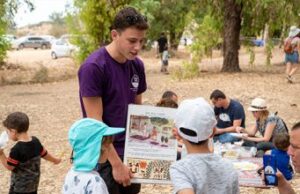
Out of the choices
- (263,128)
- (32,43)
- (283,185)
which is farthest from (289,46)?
(32,43)

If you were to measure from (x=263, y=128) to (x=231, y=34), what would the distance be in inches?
477

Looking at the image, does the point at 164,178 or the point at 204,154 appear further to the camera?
the point at 164,178

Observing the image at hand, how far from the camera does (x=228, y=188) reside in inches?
102

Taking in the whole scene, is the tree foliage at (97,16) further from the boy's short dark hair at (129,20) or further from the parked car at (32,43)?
the parked car at (32,43)

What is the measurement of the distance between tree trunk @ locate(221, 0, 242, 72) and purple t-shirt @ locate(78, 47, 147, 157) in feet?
51.3

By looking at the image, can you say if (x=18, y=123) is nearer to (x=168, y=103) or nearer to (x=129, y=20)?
(x=129, y=20)

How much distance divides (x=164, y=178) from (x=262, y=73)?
15927 mm

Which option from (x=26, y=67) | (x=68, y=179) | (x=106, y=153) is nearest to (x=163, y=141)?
(x=106, y=153)

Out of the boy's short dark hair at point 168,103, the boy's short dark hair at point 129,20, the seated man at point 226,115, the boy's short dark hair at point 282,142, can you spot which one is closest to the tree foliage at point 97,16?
the seated man at point 226,115

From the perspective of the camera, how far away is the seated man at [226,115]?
7379 millimetres

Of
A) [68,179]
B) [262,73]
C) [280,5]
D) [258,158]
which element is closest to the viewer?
[68,179]

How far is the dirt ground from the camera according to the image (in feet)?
22.7

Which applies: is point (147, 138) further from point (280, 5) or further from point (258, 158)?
point (280, 5)

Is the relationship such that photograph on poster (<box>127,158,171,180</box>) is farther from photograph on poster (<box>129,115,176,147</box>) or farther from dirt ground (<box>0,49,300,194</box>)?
dirt ground (<box>0,49,300,194</box>)
